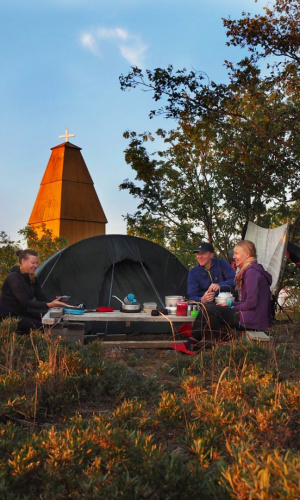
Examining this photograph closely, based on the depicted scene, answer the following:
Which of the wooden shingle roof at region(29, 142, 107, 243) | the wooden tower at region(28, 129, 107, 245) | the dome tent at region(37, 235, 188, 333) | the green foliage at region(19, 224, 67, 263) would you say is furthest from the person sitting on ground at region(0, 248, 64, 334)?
the wooden shingle roof at region(29, 142, 107, 243)

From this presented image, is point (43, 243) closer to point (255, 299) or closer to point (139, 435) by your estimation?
point (255, 299)

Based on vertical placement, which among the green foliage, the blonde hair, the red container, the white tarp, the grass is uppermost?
the green foliage

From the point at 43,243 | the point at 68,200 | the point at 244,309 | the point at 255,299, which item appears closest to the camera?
the point at 255,299

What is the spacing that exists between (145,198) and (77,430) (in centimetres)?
1064

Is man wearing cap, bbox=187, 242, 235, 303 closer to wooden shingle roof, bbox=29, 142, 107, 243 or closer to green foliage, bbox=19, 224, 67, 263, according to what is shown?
green foliage, bbox=19, 224, 67, 263

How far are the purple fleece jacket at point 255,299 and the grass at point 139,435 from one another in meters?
0.97

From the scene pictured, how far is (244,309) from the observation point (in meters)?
6.00

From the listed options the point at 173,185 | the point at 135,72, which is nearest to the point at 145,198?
the point at 173,185

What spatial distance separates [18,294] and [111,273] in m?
3.09

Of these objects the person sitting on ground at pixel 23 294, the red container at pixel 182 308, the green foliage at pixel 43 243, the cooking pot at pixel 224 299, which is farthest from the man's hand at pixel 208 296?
the green foliage at pixel 43 243

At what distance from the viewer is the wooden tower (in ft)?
84.7

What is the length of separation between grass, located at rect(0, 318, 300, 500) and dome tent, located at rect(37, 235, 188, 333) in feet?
13.8

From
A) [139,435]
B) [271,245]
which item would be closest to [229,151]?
[271,245]

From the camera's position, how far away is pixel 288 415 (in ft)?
11.2
